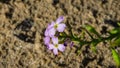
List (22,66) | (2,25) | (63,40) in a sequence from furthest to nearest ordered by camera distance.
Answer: (2,25), (22,66), (63,40)

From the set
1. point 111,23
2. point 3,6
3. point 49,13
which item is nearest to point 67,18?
point 49,13

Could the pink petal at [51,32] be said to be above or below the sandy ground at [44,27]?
above

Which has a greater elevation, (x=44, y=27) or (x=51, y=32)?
(x=51, y=32)

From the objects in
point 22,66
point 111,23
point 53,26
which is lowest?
point 22,66

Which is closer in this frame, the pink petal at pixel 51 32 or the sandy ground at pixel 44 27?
the pink petal at pixel 51 32

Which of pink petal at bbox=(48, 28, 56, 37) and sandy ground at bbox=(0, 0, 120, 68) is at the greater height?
pink petal at bbox=(48, 28, 56, 37)

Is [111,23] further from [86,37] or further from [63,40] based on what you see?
[63,40]

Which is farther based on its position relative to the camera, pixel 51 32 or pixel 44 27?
pixel 44 27

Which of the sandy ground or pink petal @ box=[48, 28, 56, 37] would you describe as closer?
pink petal @ box=[48, 28, 56, 37]
